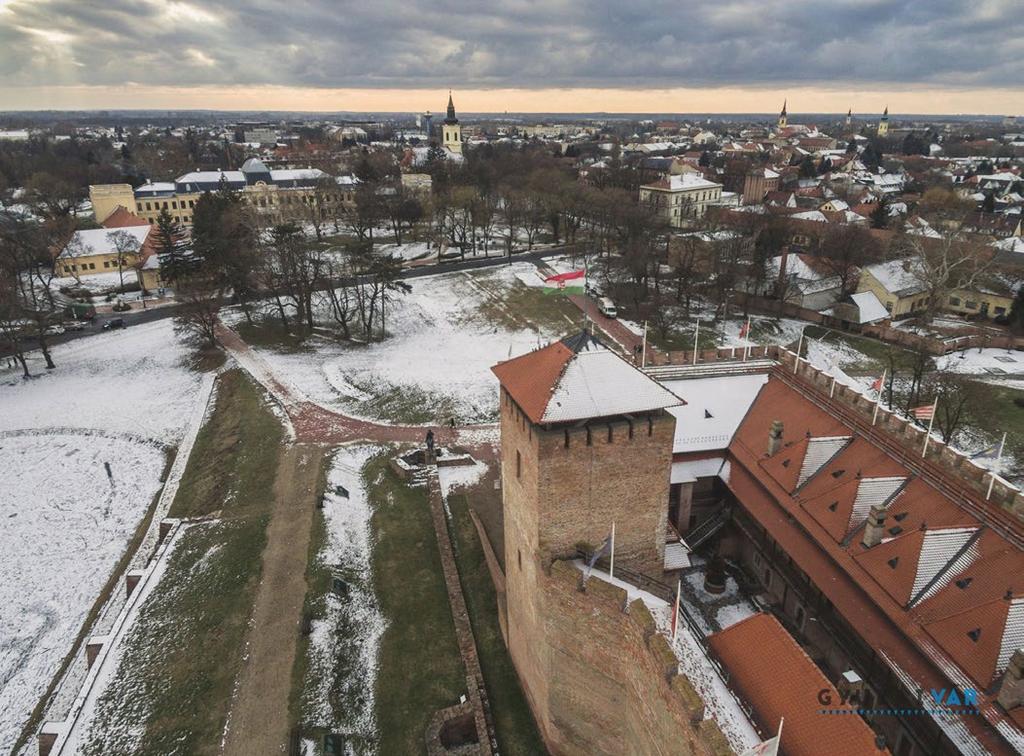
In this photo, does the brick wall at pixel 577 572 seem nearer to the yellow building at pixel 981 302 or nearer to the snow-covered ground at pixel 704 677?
the snow-covered ground at pixel 704 677

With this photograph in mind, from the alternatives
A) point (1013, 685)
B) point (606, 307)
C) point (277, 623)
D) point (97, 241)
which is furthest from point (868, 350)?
point (97, 241)

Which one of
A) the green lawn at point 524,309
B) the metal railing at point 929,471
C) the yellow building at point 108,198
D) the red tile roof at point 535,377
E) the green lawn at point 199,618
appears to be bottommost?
the green lawn at point 199,618

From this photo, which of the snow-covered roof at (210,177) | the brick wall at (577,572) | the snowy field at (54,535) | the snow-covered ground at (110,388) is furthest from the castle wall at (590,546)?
the snow-covered roof at (210,177)

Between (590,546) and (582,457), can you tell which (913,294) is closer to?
(590,546)

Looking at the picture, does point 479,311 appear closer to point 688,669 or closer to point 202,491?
point 202,491

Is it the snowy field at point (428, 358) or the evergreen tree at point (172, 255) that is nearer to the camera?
the snowy field at point (428, 358)
